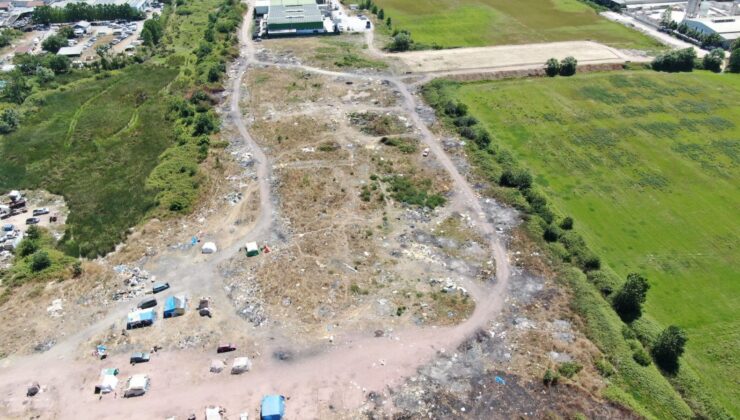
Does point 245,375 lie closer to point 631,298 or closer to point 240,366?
point 240,366

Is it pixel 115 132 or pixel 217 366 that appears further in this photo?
pixel 115 132

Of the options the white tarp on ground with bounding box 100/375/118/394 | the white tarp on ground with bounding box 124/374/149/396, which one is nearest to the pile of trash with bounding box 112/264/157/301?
the white tarp on ground with bounding box 100/375/118/394

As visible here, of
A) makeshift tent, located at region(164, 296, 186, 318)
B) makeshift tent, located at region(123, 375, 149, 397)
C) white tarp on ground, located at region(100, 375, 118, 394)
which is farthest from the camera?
makeshift tent, located at region(164, 296, 186, 318)

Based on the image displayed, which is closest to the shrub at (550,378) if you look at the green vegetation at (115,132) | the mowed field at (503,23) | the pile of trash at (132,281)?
the pile of trash at (132,281)

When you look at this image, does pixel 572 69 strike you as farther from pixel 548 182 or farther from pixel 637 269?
pixel 637 269

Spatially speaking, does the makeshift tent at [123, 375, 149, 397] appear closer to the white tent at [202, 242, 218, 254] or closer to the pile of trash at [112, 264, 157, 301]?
the pile of trash at [112, 264, 157, 301]

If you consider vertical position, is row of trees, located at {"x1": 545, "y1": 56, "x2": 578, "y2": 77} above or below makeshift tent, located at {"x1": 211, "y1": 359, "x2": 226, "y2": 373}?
above

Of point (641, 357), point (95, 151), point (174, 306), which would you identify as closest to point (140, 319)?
point (174, 306)

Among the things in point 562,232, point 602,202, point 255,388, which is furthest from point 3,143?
point 602,202
